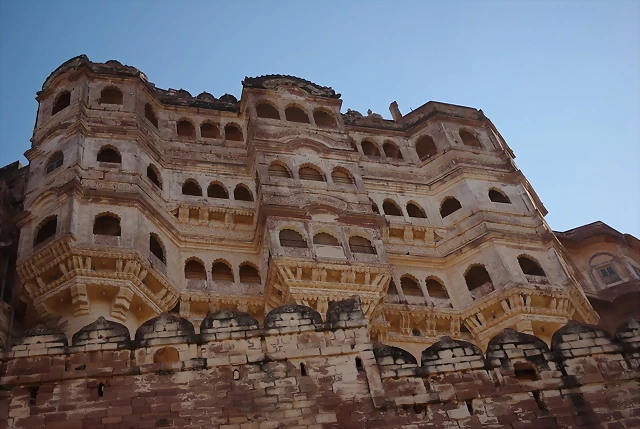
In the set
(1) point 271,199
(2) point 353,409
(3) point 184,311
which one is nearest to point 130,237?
(3) point 184,311

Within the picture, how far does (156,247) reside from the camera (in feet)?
64.8

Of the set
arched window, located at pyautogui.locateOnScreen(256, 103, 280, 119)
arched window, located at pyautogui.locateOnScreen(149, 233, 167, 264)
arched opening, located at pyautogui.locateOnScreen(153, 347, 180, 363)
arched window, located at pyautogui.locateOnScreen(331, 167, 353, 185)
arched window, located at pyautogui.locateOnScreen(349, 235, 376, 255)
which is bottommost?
arched opening, located at pyautogui.locateOnScreen(153, 347, 180, 363)

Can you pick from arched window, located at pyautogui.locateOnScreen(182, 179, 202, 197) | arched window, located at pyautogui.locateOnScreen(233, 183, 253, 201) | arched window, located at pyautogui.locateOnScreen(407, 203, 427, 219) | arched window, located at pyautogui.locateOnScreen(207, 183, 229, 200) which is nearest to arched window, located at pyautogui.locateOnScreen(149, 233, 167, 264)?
arched window, located at pyautogui.locateOnScreen(182, 179, 202, 197)

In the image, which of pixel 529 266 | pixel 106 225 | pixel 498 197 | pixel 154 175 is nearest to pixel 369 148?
pixel 498 197

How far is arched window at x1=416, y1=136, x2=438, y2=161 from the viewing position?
2682cm

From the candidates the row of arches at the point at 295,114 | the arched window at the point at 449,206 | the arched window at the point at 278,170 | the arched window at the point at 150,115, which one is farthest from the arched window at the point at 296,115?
the arched window at the point at 449,206

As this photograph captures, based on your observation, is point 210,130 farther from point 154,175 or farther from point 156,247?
point 156,247

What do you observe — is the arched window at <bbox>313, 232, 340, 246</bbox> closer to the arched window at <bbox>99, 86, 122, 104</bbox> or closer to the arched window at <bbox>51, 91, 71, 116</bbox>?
the arched window at <bbox>99, 86, 122, 104</bbox>

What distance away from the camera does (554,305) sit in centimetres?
2034

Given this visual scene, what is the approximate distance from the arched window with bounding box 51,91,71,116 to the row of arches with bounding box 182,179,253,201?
438 cm

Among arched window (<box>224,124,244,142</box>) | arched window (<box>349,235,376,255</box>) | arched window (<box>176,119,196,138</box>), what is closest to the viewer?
arched window (<box>349,235,376,255</box>)

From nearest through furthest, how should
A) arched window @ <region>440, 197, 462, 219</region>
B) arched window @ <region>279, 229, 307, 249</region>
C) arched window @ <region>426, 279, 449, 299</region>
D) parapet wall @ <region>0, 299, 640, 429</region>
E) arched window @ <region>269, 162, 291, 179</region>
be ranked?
parapet wall @ <region>0, 299, 640, 429</region>, arched window @ <region>279, 229, 307, 249</region>, arched window @ <region>426, 279, 449, 299</region>, arched window @ <region>269, 162, 291, 179</region>, arched window @ <region>440, 197, 462, 219</region>

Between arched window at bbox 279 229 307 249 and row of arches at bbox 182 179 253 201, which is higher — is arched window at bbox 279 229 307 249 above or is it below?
below

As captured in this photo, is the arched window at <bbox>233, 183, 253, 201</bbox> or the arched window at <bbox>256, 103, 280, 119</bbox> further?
the arched window at <bbox>256, 103, 280, 119</bbox>
